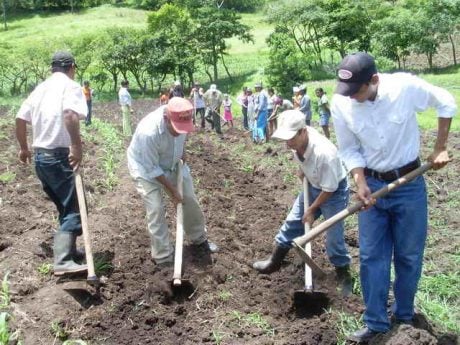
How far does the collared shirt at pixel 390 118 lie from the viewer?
3.77 meters

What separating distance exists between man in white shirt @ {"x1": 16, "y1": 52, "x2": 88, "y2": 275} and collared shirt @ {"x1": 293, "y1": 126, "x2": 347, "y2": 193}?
199cm

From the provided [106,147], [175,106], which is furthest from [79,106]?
[106,147]

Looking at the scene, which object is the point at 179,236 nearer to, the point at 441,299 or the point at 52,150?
the point at 52,150

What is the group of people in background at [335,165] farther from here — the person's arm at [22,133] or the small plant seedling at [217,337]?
the small plant seedling at [217,337]

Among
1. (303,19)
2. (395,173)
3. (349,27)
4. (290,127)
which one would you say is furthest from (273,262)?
(303,19)

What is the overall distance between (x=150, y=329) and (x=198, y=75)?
29828mm

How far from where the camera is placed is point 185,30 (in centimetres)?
3091

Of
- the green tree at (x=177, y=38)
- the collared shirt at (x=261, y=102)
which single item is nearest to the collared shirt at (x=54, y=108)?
the collared shirt at (x=261, y=102)

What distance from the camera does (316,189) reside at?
5227 mm

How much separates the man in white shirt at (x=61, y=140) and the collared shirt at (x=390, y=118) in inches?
94.0

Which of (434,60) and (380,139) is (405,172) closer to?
(380,139)

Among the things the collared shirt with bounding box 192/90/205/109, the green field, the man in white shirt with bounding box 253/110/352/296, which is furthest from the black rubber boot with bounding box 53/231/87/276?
the collared shirt with bounding box 192/90/205/109

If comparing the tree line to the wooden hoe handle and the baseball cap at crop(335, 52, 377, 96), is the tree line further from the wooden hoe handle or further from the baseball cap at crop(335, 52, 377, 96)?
the baseball cap at crop(335, 52, 377, 96)

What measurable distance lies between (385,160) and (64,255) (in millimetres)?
2951
